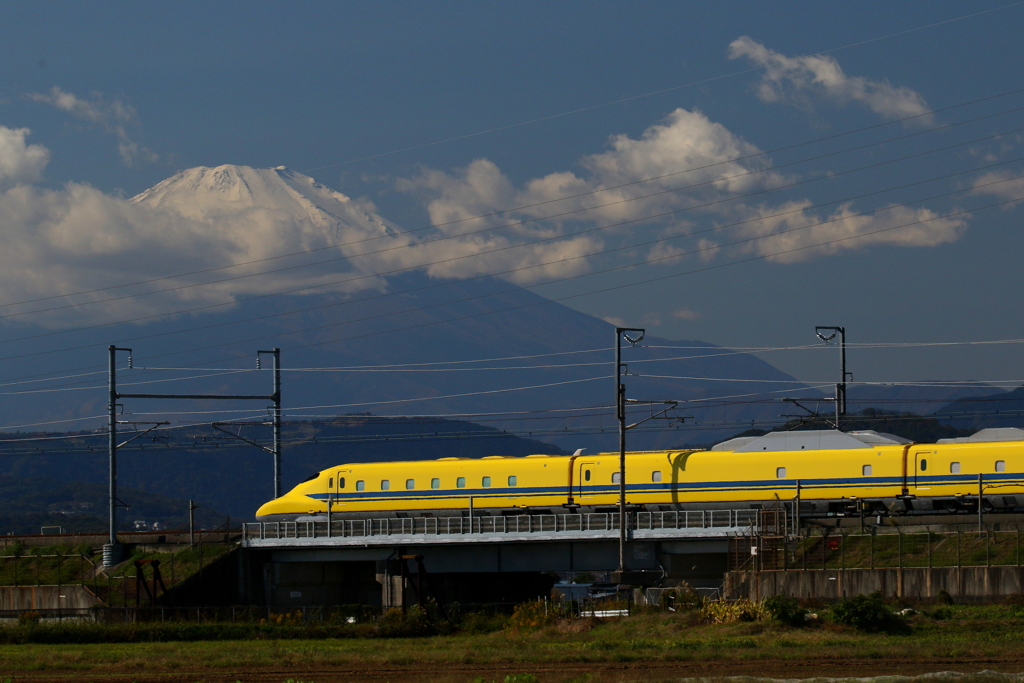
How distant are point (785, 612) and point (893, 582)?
669 centimetres

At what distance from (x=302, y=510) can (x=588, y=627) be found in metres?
29.4

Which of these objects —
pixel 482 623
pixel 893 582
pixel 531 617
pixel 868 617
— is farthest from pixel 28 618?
pixel 893 582

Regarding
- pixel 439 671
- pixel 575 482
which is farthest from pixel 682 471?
pixel 439 671

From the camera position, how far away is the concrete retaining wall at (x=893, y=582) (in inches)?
1753

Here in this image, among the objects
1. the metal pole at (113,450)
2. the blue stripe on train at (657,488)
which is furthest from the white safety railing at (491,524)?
the metal pole at (113,450)

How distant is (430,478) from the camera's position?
67562 millimetres

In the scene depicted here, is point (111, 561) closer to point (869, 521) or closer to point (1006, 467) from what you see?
point (869, 521)

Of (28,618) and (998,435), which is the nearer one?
(28,618)

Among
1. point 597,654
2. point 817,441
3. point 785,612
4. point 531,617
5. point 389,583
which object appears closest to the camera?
point 597,654

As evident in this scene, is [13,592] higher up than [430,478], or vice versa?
[430,478]

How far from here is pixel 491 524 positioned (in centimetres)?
6278

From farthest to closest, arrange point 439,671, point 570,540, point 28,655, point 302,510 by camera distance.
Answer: point 302,510, point 570,540, point 28,655, point 439,671

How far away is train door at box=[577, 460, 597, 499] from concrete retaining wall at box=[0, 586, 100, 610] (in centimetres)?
2408

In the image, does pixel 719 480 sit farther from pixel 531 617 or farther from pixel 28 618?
pixel 28 618
